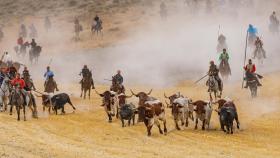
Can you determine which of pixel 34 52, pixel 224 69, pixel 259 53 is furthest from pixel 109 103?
pixel 34 52

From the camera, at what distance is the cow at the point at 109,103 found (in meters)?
28.0

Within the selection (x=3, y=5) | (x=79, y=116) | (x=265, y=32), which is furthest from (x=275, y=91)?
(x=3, y=5)

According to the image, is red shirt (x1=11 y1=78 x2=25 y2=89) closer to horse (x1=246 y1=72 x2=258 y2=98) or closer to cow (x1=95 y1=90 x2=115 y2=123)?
cow (x1=95 y1=90 x2=115 y2=123)

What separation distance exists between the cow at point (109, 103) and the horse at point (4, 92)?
17.3 feet

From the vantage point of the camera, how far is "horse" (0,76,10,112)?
30.0m

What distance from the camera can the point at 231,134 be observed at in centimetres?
2475

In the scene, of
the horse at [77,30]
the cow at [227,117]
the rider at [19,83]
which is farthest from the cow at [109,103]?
the horse at [77,30]

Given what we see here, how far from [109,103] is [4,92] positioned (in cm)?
592

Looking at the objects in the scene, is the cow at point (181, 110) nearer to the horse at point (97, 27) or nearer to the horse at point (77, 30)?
the horse at point (97, 27)

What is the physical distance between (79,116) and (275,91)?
42.0 ft

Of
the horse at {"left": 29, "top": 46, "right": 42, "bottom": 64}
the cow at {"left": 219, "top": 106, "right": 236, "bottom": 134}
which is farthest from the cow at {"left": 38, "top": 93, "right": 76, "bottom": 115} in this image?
the horse at {"left": 29, "top": 46, "right": 42, "bottom": 64}

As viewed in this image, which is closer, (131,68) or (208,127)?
Result: (208,127)

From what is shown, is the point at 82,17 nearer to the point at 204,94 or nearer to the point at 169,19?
the point at 169,19

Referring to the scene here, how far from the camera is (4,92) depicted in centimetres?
3036
